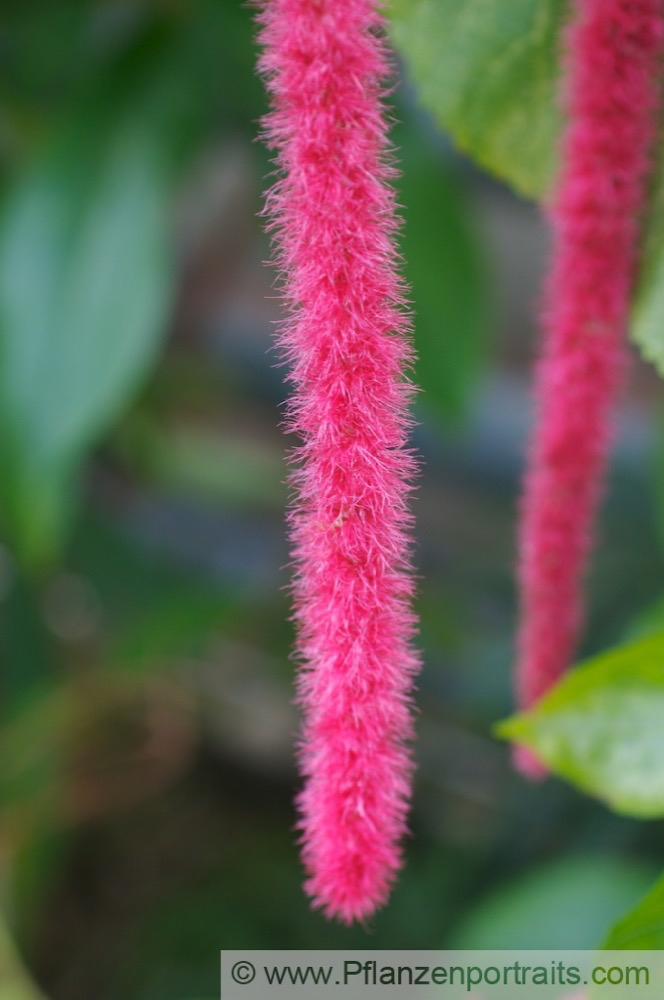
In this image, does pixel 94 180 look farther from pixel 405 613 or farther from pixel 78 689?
pixel 405 613

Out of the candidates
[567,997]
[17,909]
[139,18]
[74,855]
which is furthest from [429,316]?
[74,855]

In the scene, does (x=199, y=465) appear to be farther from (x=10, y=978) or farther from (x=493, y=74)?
(x=493, y=74)

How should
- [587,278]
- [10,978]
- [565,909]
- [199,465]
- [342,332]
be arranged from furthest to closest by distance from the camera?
[199,465] < [10,978] < [565,909] < [587,278] < [342,332]

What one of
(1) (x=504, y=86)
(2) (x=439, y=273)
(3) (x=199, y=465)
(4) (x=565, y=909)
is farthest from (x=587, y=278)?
(3) (x=199, y=465)

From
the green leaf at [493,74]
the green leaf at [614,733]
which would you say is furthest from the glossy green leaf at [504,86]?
the green leaf at [614,733]

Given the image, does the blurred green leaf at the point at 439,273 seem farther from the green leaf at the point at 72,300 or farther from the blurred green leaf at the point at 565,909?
the blurred green leaf at the point at 565,909

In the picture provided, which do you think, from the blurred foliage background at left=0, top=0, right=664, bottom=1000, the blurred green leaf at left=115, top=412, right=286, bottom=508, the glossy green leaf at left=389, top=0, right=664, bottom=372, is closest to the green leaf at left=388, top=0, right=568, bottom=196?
the glossy green leaf at left=389, top=0, right=664, bottom=372
